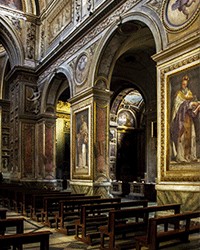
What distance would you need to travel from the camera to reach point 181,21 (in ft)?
25.7

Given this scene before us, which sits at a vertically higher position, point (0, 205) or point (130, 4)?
point (130, 4)

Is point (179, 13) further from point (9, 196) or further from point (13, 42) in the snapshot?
point (13, 42)

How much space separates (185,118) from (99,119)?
5064mm

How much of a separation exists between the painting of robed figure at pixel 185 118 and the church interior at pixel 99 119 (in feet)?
0.08

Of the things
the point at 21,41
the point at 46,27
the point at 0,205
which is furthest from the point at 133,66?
the point at 0,205

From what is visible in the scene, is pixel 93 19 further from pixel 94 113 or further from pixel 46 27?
pixel 46 27

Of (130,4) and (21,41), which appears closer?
(130,4)

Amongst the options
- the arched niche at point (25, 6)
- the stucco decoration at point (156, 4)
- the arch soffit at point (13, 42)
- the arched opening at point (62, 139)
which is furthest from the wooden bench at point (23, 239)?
the arched opening at point (62, 139)

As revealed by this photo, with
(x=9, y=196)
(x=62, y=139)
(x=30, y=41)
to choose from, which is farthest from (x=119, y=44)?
(x=62, y=139)

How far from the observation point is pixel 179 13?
793 cm

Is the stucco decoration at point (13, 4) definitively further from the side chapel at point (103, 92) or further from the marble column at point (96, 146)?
the marble column at point (96, 146)

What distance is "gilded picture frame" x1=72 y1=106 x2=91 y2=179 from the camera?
39.6 feet

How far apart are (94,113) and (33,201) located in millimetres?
4146

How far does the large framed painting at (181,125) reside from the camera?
7.05m
